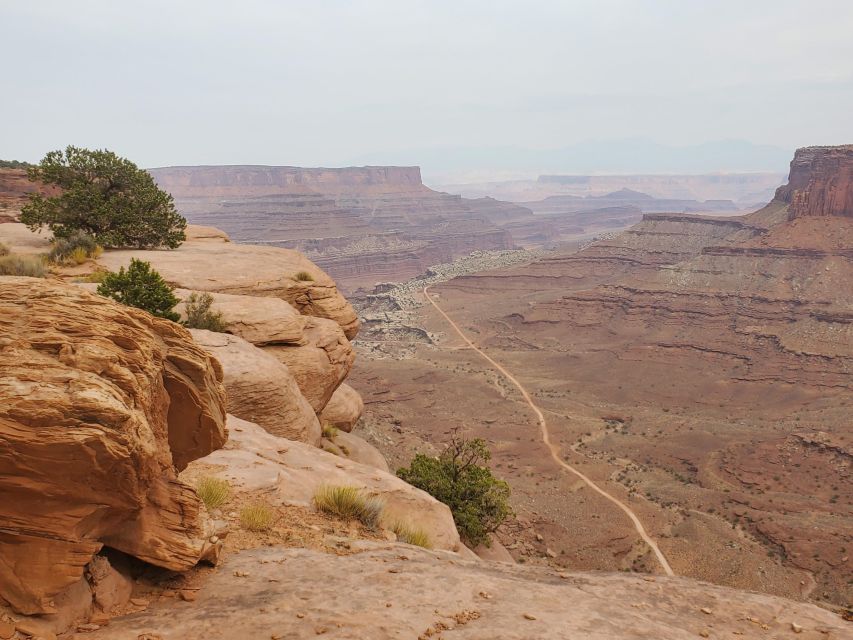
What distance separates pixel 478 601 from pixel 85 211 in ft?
75.0

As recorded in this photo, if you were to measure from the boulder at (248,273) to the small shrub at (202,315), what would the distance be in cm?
234

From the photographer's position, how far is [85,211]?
74.9 ft

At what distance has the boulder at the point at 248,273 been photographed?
68.3 ft

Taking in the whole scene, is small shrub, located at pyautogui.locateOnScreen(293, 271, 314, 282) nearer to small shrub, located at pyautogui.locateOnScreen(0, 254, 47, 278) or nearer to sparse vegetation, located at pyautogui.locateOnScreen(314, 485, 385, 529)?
small shrub, located at pyautogui.locateOnScreen(0, 254, 47, 278)

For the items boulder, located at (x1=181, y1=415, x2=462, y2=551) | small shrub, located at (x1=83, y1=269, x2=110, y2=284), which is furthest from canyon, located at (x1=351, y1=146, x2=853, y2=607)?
small shrub, located at (x1=83, y1=269, x2=110, y2=284)

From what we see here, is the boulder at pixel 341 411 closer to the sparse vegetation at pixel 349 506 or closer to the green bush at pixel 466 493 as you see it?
the green bush at pixel 466 493

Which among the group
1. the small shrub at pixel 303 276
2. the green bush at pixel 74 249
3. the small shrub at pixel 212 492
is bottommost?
the small shrub at pixel 212 492

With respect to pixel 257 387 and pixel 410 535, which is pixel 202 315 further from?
pixel 410 535

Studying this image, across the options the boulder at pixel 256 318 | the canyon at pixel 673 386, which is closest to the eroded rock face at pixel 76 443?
the boulder at pixel 256 318

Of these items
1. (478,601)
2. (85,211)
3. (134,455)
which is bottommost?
(478,601)

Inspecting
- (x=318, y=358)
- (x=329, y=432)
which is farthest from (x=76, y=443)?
(x=329, y=432)

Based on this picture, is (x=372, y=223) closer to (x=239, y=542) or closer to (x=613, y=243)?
(x=613, y=243)

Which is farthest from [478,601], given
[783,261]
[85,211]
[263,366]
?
[783,261]

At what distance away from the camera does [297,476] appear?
12258mm
